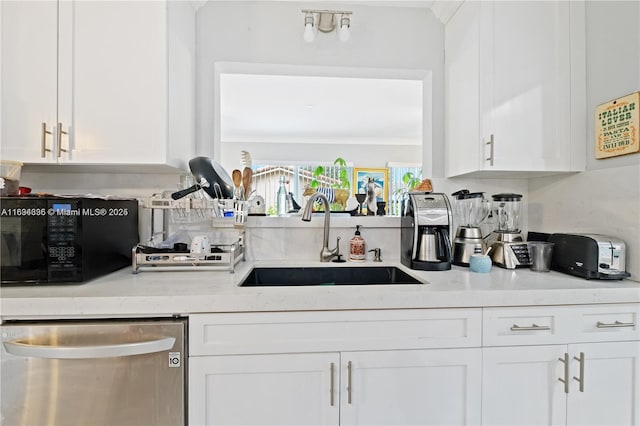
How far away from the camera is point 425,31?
175 centimetres

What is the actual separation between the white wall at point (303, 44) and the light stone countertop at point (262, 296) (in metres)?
0.81

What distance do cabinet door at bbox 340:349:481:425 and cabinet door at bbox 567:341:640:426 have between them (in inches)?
14.7

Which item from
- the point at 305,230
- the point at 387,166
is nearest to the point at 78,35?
the point at 305,230

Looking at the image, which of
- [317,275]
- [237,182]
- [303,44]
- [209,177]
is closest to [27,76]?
[209,177]

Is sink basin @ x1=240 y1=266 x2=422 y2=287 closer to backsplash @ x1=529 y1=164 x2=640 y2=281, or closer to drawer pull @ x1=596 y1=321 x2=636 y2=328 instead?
drawer pull @ x1=596 y1=321 x2=636 y2=328

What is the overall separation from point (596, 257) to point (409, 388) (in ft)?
2.91

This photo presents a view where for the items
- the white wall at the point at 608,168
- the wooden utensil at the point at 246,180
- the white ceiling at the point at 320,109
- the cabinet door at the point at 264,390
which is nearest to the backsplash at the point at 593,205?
the white wall at the point at 608,168

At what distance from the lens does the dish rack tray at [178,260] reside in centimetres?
130

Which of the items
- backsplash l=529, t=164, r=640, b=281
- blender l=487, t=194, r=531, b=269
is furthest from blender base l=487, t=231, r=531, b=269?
backsplash l=529, t=164, r=640, b=281

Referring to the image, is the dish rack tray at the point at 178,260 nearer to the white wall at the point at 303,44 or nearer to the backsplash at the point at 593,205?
the white wall at the point at 303,44

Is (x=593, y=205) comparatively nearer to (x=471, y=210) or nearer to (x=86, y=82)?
(x=471, y=210)

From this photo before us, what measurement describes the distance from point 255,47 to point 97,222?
116 cm

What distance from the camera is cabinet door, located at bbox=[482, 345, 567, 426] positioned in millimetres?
1075

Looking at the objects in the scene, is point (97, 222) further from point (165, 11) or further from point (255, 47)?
point (255, 47)
